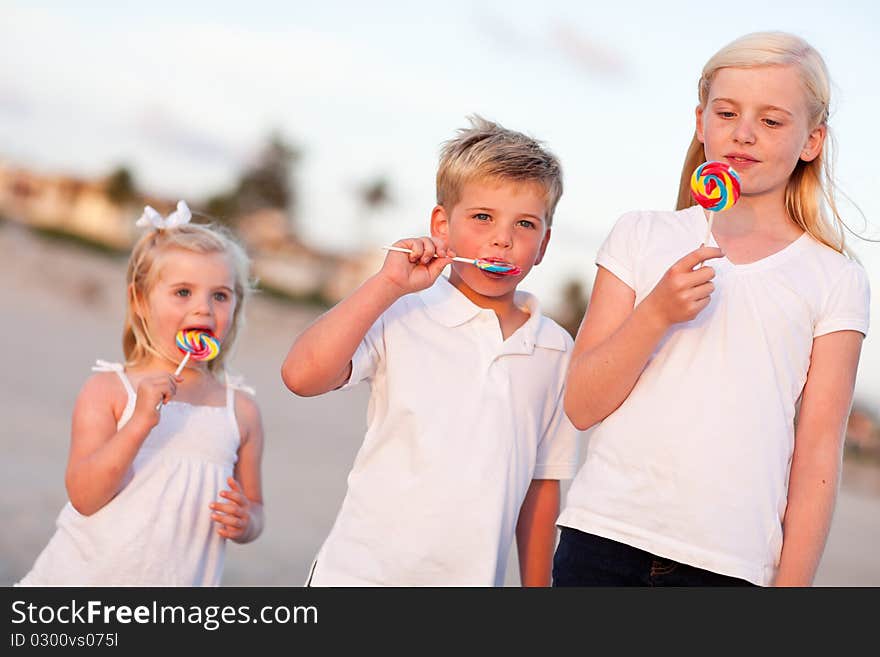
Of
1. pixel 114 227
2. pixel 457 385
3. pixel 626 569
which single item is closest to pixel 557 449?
pixel 457 385

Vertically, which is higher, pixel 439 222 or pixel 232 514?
pixel 439 222

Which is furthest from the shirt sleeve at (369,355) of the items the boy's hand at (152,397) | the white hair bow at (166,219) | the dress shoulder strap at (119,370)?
the white hair bow at (166,219)

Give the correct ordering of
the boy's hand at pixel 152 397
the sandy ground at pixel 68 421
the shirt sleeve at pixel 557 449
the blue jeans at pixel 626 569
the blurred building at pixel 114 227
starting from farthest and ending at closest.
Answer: the blurred building at pixel 114 227 → the sandy ground at pixel 68 421 → the boy's hand at pixel 152 397 → the shirt sleeve at pixel 557 449 → the blue jeans at pixel 626 569

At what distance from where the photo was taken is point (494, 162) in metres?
3.59

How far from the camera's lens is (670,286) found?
3014 mm

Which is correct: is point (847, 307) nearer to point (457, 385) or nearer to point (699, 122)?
point (699, 122)

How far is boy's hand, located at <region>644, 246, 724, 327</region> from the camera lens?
300 cm

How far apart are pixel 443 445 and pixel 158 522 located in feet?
3.98

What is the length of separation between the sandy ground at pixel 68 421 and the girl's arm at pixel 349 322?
5.69m

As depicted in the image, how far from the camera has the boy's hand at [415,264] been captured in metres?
3.35

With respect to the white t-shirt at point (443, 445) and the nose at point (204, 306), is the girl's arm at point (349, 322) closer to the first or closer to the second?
the white t-shirt at point (443, 445)

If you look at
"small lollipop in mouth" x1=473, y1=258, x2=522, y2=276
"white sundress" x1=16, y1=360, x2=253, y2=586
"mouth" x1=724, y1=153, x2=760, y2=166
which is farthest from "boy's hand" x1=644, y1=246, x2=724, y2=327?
"white sundress" x1=16, y1=360, x2=253, y2=586
